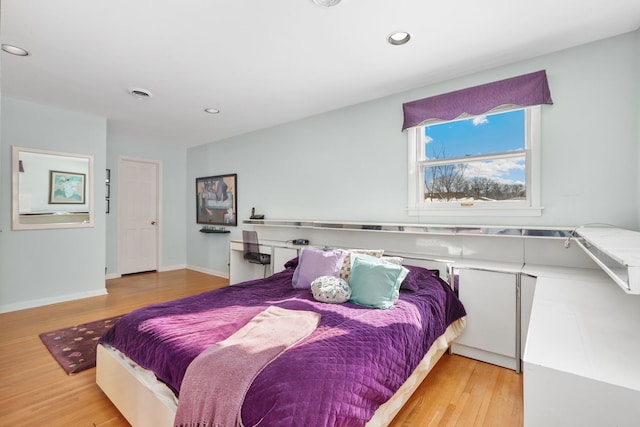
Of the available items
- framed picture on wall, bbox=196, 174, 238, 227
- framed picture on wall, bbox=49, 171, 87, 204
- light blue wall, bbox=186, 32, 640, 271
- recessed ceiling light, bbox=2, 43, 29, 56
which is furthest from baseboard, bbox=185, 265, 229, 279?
recessed ceiling light, bbox=2, 43, 29, 56

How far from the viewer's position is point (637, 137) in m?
2.15

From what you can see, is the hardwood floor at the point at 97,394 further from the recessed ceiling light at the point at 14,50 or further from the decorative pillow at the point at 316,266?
the recessed ceiling light at the point at 14,50

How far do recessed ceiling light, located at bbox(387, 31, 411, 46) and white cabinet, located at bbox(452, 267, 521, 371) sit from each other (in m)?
1.90

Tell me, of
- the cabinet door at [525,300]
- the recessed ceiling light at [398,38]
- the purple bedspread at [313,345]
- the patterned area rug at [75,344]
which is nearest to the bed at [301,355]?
the purple bedspread at [313,345]

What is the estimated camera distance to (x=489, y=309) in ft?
7.93

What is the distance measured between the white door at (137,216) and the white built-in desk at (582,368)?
605 centimetres

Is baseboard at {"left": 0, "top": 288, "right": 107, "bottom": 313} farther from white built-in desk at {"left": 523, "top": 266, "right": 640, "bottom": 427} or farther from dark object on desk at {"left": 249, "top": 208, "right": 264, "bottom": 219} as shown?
white built-in desk at {"left": 523, "top": 266, "right": 640, "bottom": 427}

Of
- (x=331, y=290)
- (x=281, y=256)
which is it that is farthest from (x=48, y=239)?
(x=331, y=290)

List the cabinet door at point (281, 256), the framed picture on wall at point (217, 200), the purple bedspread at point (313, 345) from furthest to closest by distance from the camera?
1. the framed picture on wall at point (217, 200)
2. the cabinet door at point (281, 256)
3. the purple bedspread at point (313, 345)

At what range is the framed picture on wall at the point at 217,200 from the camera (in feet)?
17.4

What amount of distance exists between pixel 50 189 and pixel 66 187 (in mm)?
161

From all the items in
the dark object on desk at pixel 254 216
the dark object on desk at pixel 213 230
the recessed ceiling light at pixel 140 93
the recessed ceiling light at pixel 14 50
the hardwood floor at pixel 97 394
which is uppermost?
the recessed ceiling light at pixel 14 50

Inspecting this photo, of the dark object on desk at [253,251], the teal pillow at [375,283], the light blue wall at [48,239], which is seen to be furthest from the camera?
the dark object on desk at [253,251]

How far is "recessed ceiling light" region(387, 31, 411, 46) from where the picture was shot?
219 cm
